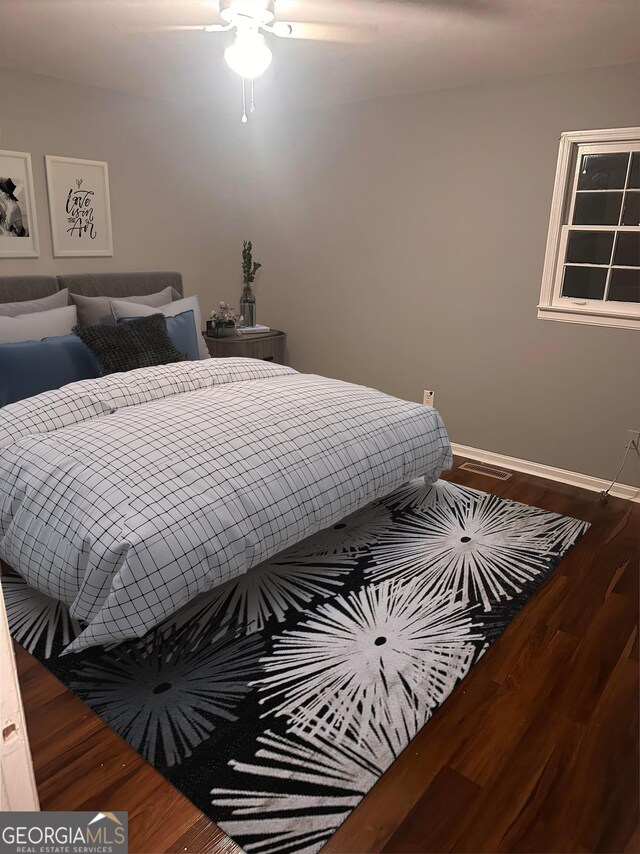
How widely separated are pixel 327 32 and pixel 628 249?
6.62ft

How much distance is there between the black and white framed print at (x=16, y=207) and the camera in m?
3.53

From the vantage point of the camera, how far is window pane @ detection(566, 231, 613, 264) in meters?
3.51

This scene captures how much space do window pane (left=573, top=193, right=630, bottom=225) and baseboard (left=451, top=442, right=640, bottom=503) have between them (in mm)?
1491

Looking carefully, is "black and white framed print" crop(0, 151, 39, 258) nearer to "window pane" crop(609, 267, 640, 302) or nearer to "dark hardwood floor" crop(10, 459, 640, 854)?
"dark hardwood floor" crop(10, 459, 640, 854)

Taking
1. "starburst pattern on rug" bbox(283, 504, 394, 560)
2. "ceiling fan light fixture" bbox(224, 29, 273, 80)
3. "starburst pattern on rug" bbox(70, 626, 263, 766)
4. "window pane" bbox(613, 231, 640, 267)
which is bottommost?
"starburst pattern on rug" bbox(70, 626, 263, 766)

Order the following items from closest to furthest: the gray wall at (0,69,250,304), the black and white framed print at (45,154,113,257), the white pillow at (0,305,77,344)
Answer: the white pillow at (0,305,77,344)
the gray wall at (0,69,250,304)
the black and white framed print at (45,154,113,257)

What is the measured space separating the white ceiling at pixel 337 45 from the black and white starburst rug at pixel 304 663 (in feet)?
7.54

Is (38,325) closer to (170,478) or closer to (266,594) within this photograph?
(170,478)

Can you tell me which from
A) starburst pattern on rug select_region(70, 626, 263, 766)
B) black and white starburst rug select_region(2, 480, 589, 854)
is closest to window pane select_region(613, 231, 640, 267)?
black and white starburst rug select_region(2, 480, 589, 854)

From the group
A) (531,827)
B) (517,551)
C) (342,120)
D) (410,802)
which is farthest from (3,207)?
(531,827)

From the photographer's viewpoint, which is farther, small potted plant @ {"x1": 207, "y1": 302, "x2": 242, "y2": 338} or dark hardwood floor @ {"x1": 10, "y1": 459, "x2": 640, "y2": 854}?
small potted plant @ {"x1": 207, "y1": 302, "x2": 242, "y2": 338}

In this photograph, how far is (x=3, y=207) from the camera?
3.55 meters

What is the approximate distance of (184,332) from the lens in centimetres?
372

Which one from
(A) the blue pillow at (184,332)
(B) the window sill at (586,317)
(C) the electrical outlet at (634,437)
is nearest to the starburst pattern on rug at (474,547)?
(C) the electrical outlet at (634,437)
